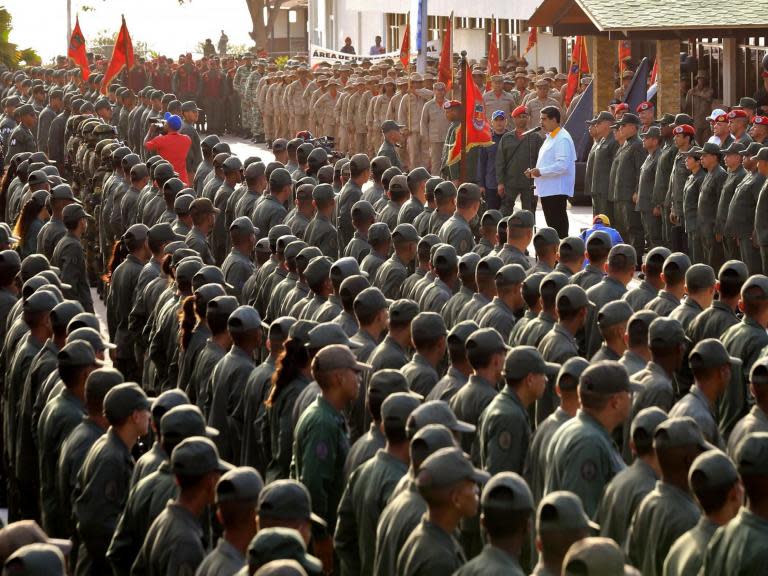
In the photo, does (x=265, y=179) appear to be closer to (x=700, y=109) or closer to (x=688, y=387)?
(x=688, y=387)

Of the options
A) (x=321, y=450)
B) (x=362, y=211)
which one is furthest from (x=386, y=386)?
(x=362, y=211)

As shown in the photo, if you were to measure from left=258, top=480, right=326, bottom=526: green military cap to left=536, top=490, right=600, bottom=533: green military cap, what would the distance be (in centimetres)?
88

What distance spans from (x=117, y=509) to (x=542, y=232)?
5080 millimetres

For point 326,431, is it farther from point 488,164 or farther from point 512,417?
point 488,164

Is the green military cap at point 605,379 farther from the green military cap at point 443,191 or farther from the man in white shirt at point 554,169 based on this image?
the man in white shirt at point 554,169

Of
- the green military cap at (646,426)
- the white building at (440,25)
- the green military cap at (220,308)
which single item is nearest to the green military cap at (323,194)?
the green military cap at (220,308)

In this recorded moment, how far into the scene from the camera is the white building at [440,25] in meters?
35.9

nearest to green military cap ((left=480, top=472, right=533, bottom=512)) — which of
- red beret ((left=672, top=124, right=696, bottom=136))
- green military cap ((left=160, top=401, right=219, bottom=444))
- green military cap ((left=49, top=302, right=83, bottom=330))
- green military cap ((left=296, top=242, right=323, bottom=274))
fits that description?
green military cap ((left=160, top=401, right=219, bottom=444))

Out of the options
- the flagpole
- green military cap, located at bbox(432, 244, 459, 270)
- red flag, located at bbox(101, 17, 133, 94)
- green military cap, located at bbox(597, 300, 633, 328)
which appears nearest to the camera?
green military cap, located at bbox(597, 300, 633, 328)

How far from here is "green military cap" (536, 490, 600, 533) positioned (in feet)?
17.0

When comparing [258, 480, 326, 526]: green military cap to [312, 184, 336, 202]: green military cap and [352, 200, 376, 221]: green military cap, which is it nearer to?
[352, 200, 376, 221]: green military cap

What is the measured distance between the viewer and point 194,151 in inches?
805

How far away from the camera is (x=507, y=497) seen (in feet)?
17.5

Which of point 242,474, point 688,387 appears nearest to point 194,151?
point 688,387
